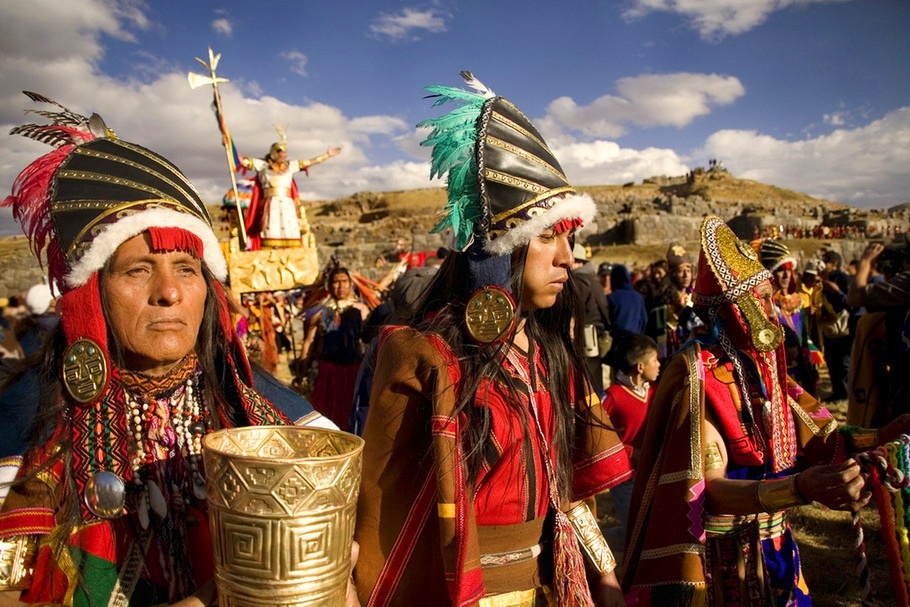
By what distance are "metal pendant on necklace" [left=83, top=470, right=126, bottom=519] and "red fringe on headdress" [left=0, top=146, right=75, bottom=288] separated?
1.64ft

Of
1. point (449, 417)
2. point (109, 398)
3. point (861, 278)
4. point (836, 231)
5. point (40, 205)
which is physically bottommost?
point (449, 417)

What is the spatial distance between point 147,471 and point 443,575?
2.92ft

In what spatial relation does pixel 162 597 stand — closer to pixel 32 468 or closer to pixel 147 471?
pixel 147 471

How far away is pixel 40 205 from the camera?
1580 millimetres

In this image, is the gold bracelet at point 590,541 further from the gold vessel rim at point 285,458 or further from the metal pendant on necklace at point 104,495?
the metal pendant on necklace at point 104,495

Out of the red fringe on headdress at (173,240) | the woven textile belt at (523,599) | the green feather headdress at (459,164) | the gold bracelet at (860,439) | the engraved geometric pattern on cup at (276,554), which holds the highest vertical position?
the green feather headdress at (459,164)

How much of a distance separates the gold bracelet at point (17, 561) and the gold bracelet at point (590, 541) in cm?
156

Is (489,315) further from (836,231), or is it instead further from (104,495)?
(836,231)

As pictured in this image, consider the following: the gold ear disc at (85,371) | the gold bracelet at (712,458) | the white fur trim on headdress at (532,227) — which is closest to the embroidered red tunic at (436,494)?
the white fur trim on headdress at (532,227)

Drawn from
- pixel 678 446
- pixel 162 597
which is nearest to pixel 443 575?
pixel 162 597

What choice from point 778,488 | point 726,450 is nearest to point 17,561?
point 778,488

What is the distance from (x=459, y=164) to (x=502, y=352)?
62 centimetres

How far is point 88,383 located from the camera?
56.4 inches

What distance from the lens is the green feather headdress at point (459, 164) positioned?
1.91 metres
